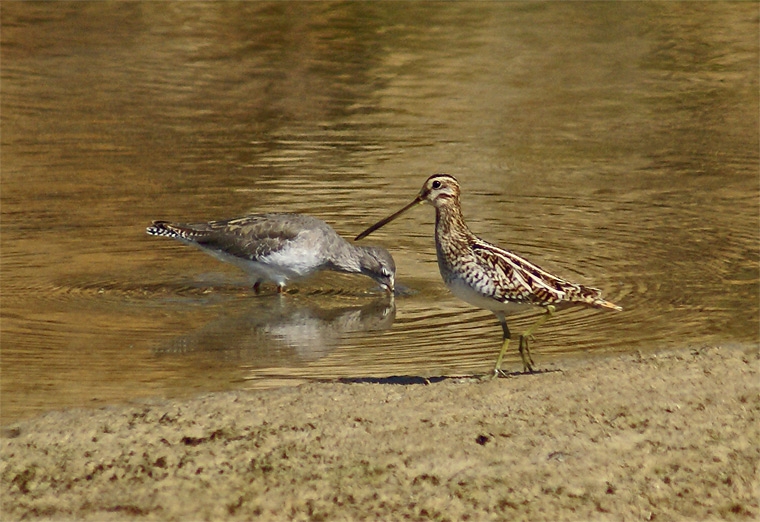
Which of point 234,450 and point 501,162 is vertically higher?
point 234,450

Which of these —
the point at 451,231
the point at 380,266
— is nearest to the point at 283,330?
the point at 380,266

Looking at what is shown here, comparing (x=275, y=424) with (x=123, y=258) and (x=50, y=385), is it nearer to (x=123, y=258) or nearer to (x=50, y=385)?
(x=50, y=385)

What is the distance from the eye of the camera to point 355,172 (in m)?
14.9

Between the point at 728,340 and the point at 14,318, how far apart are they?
5478 millimetres

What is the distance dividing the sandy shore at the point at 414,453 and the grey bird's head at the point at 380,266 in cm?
337

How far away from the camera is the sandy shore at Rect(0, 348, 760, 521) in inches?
247

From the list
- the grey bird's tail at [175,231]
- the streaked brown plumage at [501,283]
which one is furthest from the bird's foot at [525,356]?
the grey bird's tail at [175,231]

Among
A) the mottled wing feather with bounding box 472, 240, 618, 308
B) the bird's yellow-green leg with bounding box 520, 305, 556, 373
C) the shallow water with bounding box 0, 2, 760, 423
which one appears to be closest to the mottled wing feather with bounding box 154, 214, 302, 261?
the shallow water with bounding box 0, 2, 760, 423

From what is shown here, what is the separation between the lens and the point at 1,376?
8.76 m

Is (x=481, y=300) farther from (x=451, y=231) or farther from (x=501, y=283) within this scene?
(x=451, y=231)

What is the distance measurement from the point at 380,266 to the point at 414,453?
4715 mm

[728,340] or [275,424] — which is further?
[728,340]

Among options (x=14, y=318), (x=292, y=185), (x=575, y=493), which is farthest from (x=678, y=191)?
(x=575, y=493)

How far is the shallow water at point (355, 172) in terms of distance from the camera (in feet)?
31.7
